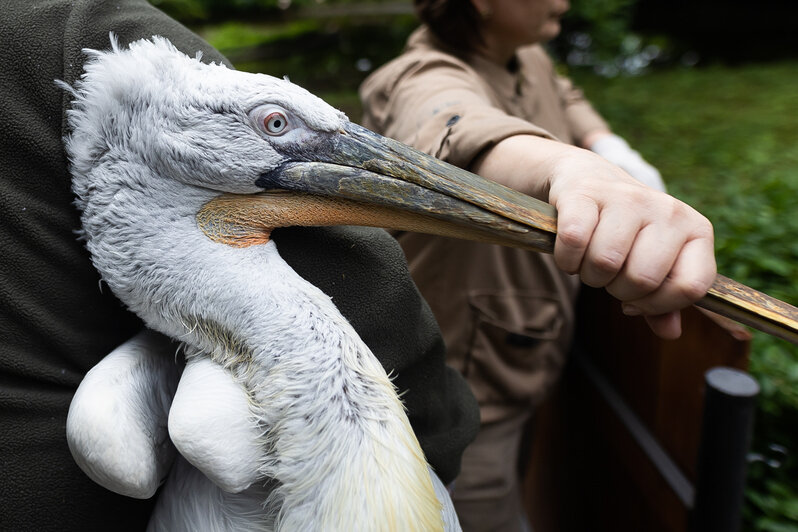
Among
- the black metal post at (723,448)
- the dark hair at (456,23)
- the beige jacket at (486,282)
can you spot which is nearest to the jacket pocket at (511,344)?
the beige jacket at (486,282)

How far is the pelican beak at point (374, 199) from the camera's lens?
0.75 m

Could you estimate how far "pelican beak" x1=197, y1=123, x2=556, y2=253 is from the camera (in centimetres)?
75

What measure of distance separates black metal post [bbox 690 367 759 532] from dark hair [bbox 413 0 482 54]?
90 cm

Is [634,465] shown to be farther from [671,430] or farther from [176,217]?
[176,217]

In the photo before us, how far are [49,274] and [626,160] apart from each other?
54.4 inches

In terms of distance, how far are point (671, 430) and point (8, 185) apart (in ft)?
4.63

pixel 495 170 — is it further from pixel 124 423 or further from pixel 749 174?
pixel 749 174

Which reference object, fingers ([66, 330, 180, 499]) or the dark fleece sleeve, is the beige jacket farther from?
fingers ([66, 330, 180, 499])

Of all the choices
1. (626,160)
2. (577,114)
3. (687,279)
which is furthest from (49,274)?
(577,114)

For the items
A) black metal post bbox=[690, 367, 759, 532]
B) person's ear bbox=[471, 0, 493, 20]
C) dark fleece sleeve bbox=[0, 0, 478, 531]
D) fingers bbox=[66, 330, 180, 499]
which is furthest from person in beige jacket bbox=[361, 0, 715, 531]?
fingers bbox=[66, 330, 180, 499]

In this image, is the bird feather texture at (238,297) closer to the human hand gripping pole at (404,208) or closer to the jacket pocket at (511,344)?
the human hand gripping pole at (404,208)

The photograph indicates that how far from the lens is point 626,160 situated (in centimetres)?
164

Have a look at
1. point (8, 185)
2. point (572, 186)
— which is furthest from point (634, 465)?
point (8, 185)

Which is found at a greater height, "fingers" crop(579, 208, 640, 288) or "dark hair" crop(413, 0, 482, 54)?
"dark hair" crop(413, 0, 482, 54)
